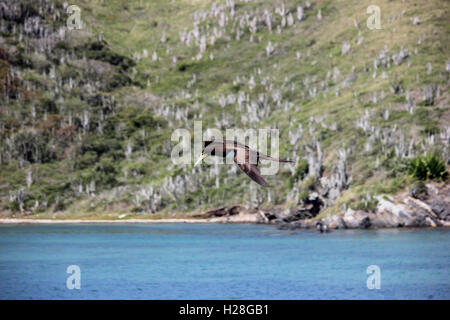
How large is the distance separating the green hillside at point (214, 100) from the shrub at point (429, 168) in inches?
28.7

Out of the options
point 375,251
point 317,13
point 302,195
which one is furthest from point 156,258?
point 317,13

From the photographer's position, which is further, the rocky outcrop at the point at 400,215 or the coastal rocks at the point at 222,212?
the coastal rocks at the point at 222,212

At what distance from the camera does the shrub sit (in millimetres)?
82562

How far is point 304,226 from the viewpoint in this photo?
289ft

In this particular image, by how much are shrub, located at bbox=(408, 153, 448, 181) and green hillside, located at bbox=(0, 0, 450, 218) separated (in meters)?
0.73

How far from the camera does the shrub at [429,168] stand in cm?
A: 8256

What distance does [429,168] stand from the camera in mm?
83062

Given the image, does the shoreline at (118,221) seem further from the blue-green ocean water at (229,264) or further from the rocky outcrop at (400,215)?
the rocky outcrop at (400,215)

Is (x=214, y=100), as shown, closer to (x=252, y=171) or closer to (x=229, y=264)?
(x=229, y=264)

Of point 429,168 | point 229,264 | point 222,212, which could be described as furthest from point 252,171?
point 222,212

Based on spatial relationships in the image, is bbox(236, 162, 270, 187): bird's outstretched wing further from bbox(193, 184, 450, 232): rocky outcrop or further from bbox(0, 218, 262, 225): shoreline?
bbox(0, 218, 262, 225): shoreline

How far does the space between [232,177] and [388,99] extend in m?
28.1

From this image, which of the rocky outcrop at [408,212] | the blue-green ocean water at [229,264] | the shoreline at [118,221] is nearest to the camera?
the blue-green ocean water at [229,264]

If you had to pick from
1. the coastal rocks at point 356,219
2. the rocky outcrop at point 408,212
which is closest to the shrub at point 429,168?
the rocky outcrop at point 408,212
